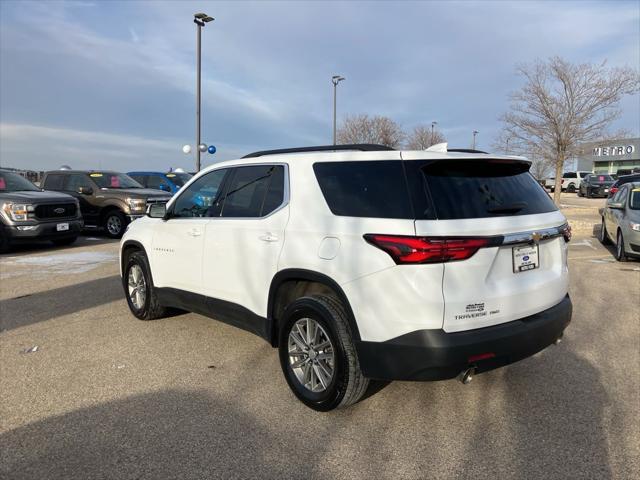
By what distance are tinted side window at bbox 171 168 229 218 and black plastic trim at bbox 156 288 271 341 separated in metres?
0.77

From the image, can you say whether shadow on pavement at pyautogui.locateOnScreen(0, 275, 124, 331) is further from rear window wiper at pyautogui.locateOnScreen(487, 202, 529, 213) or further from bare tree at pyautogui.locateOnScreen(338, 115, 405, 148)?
bare tree at pyautogui.locateOnScreen(338, 115, 405, 148)

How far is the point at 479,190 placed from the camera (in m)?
3.01

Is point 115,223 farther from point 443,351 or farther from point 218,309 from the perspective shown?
point 443,351

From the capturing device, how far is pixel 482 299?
9.14 feet

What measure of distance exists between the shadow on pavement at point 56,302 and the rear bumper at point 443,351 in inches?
170

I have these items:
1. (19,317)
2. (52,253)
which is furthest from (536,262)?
(52,253)

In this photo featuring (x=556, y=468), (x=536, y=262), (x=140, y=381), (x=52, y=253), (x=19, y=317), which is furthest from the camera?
(x=52, y=253)

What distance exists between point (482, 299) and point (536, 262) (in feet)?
2.15

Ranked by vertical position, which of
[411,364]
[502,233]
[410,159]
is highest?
[410,159]

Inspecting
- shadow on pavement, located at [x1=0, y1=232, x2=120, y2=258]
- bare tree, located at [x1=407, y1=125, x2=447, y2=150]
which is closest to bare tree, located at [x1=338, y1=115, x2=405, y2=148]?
bare tree, located at [x1=407, y1=125, x2=447, y2=150]

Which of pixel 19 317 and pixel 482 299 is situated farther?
pixel 19 317

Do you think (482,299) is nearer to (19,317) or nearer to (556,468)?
(556,468)

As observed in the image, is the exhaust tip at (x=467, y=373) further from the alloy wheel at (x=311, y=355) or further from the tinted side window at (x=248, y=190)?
the tinted side window at (x=248, y=190)

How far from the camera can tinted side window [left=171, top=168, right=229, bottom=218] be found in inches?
173
